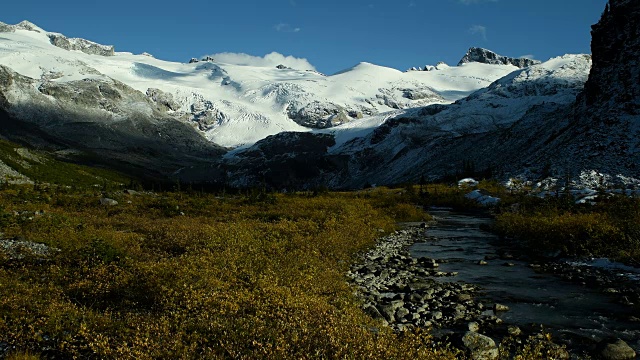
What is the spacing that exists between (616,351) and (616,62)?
8915cm

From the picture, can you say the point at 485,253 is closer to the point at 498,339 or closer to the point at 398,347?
the point at 498,339

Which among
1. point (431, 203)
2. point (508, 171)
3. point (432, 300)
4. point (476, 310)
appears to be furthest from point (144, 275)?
point (508, 171)

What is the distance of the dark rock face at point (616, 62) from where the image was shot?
73.2 metres

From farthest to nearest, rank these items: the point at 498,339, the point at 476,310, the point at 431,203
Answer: the point at 431,203 < the point at 476,310 < the point at 498,339

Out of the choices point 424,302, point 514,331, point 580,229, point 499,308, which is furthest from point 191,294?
point 580,229

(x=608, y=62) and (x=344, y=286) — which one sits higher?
(x=608, y=62)

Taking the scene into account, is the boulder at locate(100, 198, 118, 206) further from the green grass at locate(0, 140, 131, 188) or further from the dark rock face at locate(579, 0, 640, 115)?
the dark rock face at locate(579, 0, 640, 115)

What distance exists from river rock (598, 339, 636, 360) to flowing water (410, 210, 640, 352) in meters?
0.54

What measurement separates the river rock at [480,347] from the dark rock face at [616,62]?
75.2 m

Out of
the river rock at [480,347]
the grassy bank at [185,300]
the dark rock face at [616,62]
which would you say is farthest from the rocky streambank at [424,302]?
the dark rock face at [616,62]

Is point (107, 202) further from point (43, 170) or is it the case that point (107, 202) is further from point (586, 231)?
point (43, 170)

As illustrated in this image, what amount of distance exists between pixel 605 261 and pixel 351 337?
17598 mm

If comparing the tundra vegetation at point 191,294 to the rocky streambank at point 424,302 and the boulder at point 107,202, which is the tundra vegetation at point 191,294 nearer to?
the rocky streambank at point 424,302

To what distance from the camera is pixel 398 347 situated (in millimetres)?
9164
